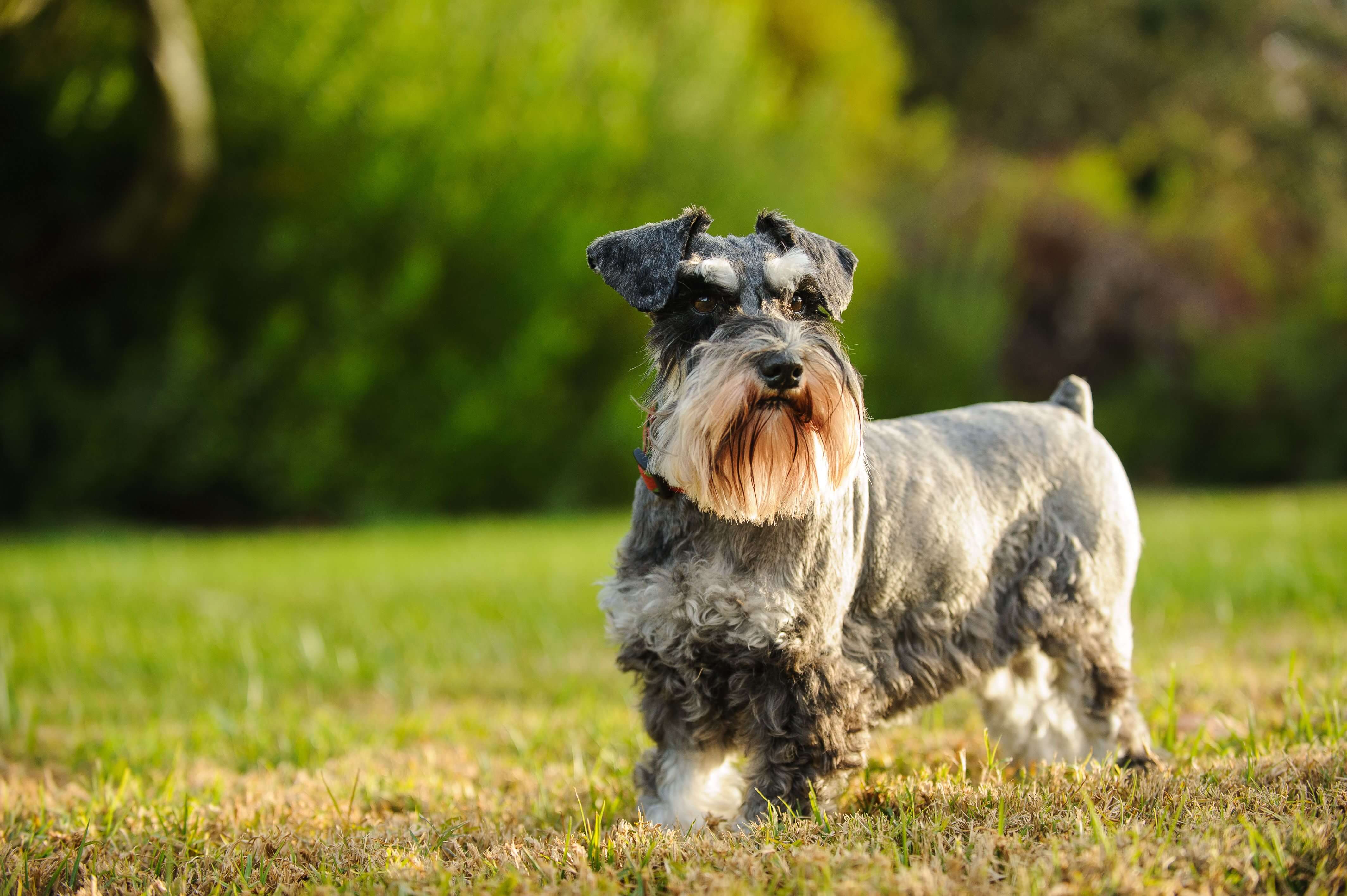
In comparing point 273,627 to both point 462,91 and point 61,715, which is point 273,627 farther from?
point 462,91

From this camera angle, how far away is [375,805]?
11.6 ft

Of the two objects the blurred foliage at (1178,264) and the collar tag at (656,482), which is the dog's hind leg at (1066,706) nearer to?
the collar tag at (656,482)

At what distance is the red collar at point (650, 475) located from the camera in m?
3.14

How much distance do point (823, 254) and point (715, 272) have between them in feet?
1.52

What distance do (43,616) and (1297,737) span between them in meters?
7.22

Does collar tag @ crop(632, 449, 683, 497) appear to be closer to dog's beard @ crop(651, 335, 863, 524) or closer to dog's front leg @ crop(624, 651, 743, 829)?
dog's beard @ crop(651, 335, 863, 524)

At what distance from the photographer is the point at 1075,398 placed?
409 centimetres

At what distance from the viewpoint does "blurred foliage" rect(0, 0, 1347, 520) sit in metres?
13.5

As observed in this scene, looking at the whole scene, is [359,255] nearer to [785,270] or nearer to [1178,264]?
[785,270]

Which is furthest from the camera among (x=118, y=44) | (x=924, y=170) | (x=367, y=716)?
(x=924, y=170)

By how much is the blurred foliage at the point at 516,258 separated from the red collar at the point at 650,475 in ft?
26.0

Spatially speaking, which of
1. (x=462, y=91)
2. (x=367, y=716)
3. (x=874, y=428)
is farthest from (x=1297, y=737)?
(x=462, y=91)

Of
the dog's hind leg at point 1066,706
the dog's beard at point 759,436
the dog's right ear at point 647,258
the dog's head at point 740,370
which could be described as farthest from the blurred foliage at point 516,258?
the dog's hind leg at point 1066,706

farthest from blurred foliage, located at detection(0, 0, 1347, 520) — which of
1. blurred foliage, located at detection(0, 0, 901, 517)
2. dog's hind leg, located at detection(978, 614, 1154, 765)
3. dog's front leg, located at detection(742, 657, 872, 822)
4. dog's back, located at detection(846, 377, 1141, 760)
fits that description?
dog's hind leg, located at detection(978, 614, 1154, 765)
